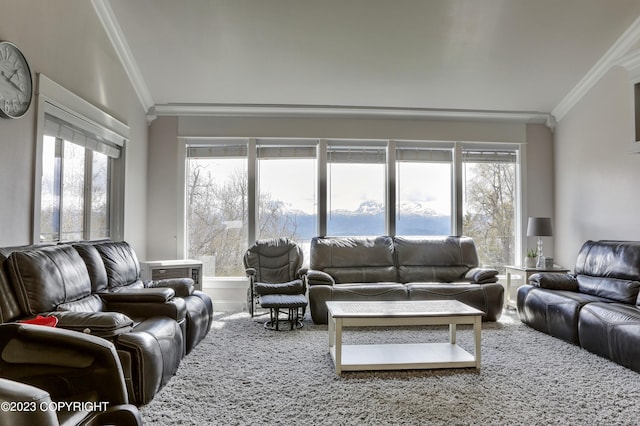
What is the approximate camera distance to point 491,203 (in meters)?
5.88

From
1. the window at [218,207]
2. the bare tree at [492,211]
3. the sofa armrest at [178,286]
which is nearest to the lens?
the sofa armrest at [178,286]

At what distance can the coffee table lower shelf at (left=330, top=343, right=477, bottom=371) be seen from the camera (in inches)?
120

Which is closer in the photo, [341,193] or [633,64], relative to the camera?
[633,64]

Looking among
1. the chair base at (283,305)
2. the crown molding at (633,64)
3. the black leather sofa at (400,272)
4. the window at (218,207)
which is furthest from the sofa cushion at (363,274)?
the crown molding at (633,64)

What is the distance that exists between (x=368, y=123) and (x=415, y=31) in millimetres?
1583

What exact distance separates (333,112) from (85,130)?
3044 mm

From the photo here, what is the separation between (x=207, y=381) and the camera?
288 cm

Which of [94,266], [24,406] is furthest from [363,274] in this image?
[24,406]

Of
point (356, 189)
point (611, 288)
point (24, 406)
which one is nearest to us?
point (24, 406)

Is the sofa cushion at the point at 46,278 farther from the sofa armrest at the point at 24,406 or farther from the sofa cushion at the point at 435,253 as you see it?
the sofa cushion at the point at 435,253

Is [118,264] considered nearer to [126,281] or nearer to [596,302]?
[126,281]

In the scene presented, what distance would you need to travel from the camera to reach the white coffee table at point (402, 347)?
3059 mm

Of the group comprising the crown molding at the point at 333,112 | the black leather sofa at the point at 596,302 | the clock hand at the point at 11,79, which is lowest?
the black leather sofa at the point at 596,302

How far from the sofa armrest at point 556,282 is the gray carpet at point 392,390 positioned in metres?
0.76
